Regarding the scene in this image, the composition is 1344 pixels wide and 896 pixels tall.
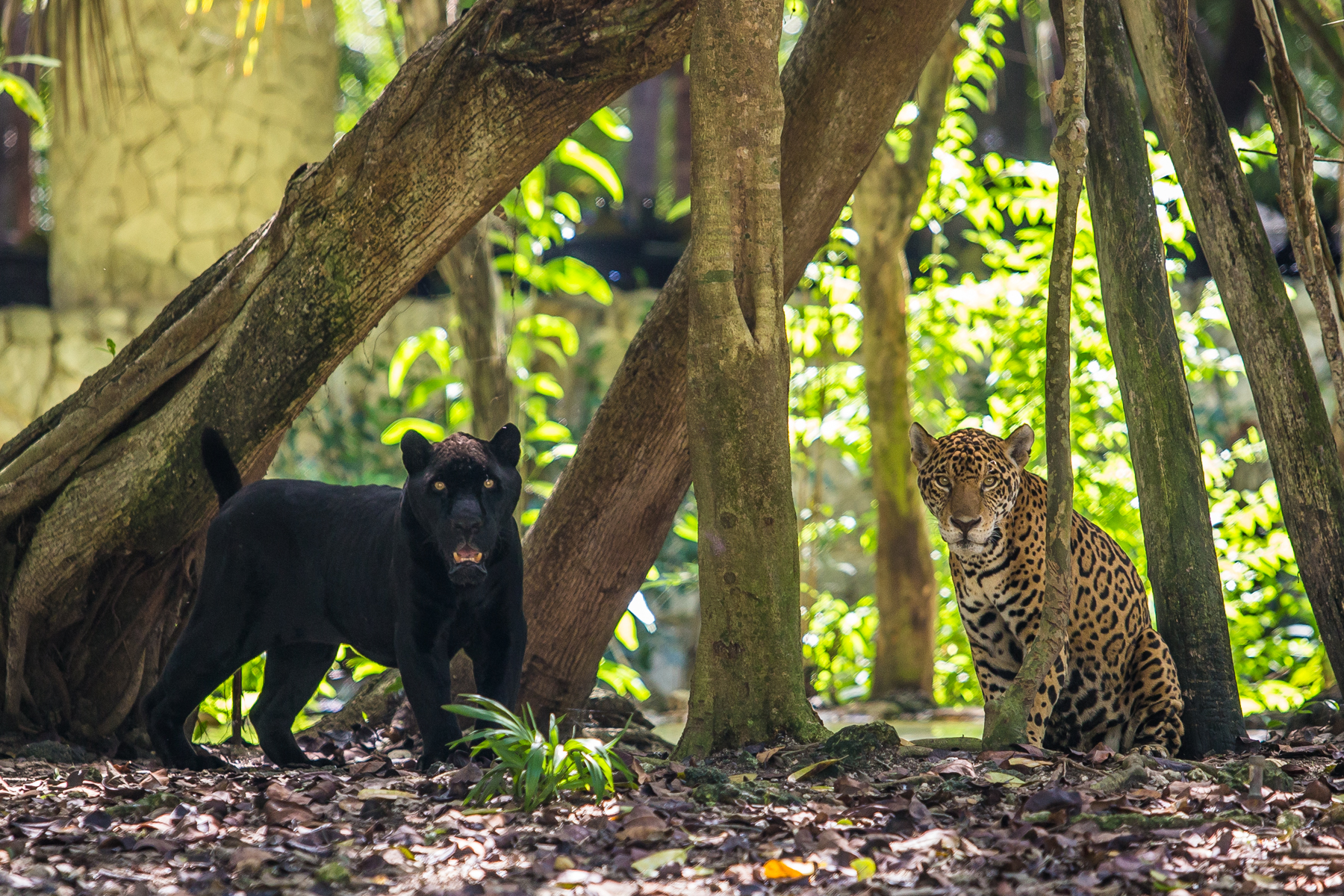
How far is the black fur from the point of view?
12.2ft

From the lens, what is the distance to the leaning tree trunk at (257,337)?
4195mm

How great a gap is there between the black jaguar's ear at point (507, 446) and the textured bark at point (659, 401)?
96 centimetres

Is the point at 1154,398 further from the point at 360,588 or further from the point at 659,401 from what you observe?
the point at 360,588

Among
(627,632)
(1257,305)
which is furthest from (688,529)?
(1257,305)

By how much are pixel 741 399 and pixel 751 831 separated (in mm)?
1349

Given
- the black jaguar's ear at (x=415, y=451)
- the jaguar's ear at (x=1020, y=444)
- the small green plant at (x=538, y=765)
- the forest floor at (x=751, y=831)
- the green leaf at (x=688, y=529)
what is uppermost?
the jaguar's ear at (x=1020, y=444)

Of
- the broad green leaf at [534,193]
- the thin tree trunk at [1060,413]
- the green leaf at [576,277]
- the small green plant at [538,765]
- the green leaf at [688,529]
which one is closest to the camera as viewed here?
the small green plant at [538,765]

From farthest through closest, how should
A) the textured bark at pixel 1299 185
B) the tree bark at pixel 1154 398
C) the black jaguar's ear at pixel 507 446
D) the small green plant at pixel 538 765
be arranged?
the tree bark at pixel 1154 398 → the textured bark at pixel 1299 185 → the black jaguar's ear at pixel 507 446 → the small green plant at pixel 538 765

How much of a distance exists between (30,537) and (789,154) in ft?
10.7

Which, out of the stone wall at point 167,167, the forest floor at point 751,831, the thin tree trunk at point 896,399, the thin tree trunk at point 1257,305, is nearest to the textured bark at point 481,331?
the forest floor at point 751,831

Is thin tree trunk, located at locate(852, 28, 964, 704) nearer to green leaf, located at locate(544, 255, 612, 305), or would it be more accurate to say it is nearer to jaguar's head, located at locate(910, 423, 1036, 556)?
green leaf, located at locate(544, 255, 612, 305)

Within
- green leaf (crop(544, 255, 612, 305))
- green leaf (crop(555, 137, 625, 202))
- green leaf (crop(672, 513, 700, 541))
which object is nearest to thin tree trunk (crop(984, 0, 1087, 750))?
green leaf (crop(672, 513, 700, 541))

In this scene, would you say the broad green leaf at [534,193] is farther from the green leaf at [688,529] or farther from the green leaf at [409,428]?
the green leaf at [688,529]

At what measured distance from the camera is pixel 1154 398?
14.6ft
